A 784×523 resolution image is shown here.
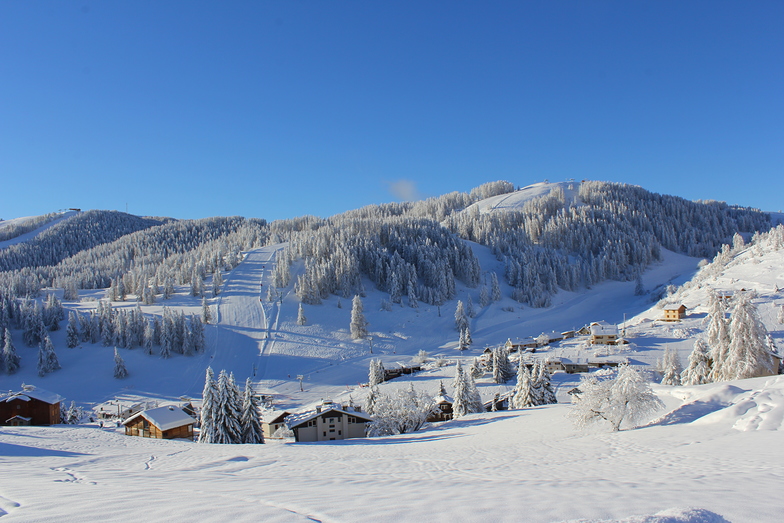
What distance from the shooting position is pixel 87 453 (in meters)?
17.5

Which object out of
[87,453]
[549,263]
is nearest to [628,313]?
[549,263]

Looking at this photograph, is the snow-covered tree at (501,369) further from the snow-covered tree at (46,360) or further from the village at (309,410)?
the snow-covered tree at (46,360)

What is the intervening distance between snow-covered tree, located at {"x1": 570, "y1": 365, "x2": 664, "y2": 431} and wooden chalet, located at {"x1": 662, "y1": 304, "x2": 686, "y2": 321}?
2507 inches

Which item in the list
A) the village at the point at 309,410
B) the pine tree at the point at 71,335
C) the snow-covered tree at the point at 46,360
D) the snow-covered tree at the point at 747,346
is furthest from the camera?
the pine tree at the point at 71,335

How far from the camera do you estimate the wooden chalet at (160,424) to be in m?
31.8

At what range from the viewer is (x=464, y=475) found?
11.9 meters

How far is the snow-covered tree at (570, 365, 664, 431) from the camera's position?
20969 millimetres

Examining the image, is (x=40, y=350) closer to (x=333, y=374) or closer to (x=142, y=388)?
(x=142, y=388)

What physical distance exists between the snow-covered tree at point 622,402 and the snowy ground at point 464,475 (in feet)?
3.26

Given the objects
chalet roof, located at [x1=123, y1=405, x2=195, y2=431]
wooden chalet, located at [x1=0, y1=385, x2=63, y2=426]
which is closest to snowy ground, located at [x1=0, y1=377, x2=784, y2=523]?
chalet roof, located at [x1=123, y1=405, x2=195, y2=431]

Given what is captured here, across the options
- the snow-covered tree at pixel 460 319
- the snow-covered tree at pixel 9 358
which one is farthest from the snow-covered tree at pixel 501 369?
the snow-covered tree at pixel 9 358

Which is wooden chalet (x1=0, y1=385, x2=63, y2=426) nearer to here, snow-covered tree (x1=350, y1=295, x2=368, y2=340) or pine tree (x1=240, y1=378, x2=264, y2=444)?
pine tree (x1=240, y1=378, x2=264, y2=444)

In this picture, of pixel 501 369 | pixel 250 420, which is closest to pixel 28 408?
pixel 250 420

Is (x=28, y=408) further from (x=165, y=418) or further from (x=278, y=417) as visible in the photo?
(x=278, y=417)
